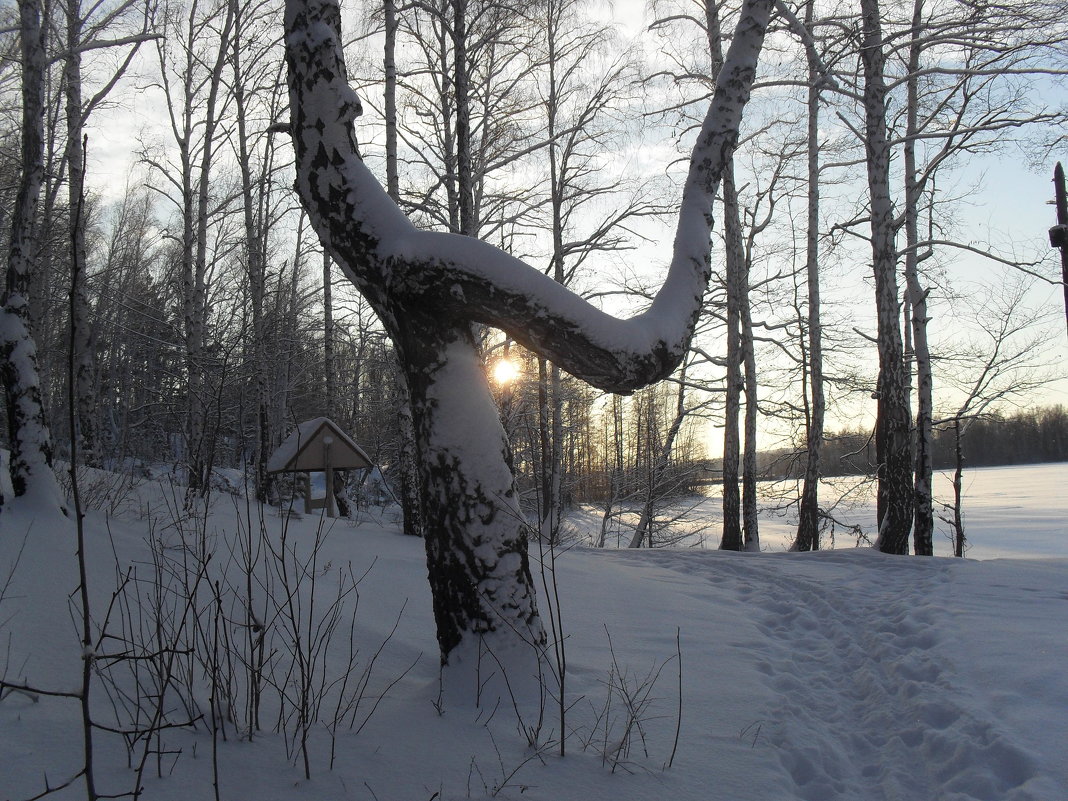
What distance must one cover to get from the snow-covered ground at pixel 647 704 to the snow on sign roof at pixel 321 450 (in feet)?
12.1

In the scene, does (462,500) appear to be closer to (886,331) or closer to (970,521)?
(886,331)

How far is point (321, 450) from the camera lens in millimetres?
9492

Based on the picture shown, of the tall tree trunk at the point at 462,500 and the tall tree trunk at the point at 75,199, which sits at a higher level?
the tall tree trunk at the point at 75,199

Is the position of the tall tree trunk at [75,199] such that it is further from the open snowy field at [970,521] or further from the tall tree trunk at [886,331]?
the open snowy field at [970,521]

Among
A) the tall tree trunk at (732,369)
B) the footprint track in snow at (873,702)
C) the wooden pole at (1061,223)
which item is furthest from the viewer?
the tall tree trunk at (732,369)

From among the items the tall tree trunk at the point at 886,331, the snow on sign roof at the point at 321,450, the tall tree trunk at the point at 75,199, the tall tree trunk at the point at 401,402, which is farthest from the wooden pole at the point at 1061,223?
the tall tree trunk at the point at 75,199

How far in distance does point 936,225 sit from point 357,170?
13764 millimetres

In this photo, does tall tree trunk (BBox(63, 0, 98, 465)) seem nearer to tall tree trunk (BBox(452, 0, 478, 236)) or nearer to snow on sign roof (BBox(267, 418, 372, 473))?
snow on sign roof (BBox(267, 418, 372, 473))

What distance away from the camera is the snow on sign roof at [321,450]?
9250 mm

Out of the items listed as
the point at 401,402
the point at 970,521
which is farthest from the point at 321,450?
the point at 970,521

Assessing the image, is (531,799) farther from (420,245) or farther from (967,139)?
(967,139)

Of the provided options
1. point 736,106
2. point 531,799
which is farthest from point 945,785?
point 736,106

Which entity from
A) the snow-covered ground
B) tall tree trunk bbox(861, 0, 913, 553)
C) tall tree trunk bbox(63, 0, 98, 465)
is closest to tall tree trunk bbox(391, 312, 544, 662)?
the snow-covered ground

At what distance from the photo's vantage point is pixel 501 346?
493 inches
